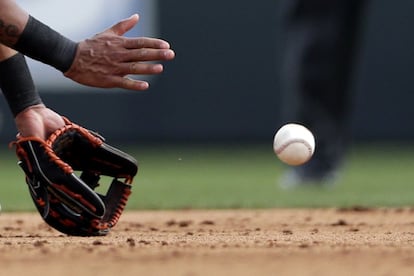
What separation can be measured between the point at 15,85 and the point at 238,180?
4.50 m

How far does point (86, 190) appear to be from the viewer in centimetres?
360

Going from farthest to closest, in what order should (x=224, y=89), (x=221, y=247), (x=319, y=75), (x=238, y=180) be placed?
(x=224, y=89), (x=238, y=180), (x=319, y=75), (x=221, y=247)

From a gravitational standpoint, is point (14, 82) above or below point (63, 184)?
above

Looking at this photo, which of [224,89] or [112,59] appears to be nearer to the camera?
[112,59]

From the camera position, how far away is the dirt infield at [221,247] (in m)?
2.68

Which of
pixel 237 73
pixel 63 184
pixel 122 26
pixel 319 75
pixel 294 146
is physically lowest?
pixel 63 184

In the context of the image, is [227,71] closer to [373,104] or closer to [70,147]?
[373,104]

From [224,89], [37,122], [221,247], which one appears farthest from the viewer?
[224,89]

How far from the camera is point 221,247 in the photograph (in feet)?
10.5

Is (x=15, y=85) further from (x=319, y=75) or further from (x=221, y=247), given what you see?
(x=319, y=75)

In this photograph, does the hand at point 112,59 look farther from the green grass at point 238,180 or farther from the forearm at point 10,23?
the green grass at point 238,180

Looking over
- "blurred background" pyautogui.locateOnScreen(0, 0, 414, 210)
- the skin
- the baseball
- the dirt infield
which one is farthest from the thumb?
"blurred background" pyautogui.locateOnScreen(0, 0, 414, 210)

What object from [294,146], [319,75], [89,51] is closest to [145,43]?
[89,51]

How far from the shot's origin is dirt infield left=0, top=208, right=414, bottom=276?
268cm
